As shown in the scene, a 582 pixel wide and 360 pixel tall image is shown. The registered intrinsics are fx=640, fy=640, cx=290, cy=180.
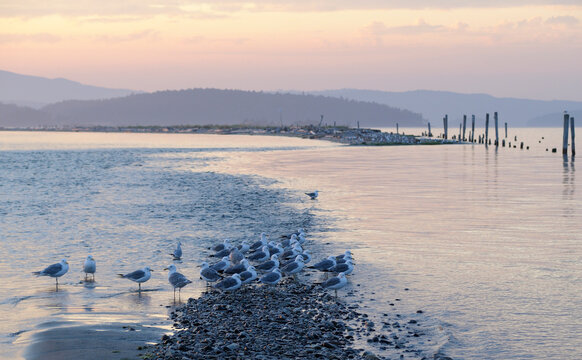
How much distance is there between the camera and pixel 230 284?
44.5ft

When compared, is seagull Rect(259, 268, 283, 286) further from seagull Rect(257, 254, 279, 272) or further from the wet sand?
the wet sand

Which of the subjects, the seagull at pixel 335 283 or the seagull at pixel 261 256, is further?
the seagull at pixel 261 256

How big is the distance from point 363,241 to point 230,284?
7.13m

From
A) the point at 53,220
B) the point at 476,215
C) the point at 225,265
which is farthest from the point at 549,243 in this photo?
the point at 53,220

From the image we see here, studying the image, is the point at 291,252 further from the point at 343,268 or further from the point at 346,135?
the point at 346,135

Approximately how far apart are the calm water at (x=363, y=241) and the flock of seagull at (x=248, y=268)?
0.41m

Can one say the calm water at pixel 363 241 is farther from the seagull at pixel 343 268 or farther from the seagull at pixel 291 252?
the seagull at pixel 291 252

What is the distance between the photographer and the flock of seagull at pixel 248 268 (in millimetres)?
13672

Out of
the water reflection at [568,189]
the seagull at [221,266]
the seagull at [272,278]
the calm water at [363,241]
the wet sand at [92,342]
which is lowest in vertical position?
the water reflection at [568,189]

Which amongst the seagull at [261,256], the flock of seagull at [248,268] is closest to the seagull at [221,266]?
the flock of seagull at [248,268]

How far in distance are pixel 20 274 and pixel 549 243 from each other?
1481cm

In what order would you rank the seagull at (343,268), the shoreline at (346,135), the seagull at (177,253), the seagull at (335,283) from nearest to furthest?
the seagull at (335,283) → the seagull at (343,268) → the seagull at (177,253) → the shoreline at (346,135)

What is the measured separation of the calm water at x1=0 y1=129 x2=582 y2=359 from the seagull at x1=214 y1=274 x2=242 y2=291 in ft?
3.62

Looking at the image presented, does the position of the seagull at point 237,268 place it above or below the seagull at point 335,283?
above
